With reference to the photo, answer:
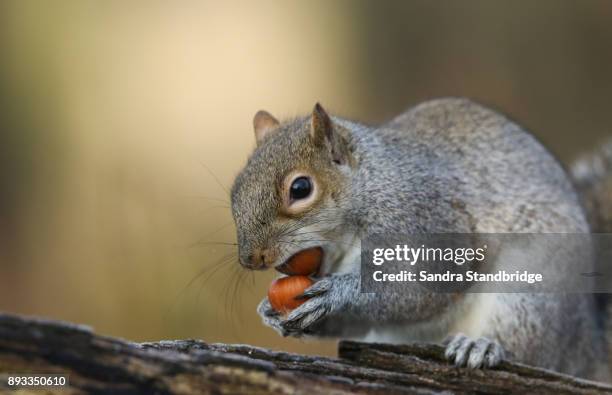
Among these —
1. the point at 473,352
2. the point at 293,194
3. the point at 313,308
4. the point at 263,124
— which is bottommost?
the point at 473,352

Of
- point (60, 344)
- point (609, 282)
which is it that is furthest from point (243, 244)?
point (609, 282)

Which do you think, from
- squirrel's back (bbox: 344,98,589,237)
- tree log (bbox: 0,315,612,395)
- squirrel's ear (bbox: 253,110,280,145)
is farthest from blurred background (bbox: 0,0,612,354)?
tree log (bbox: 0,315,612,395)

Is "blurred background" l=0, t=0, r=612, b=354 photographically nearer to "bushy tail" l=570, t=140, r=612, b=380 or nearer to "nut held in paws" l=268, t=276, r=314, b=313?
"bushy tail" l=570, t=140, r=612, b=380

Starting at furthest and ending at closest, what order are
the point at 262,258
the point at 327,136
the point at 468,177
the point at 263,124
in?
the point at 263,124 → the point at 468,177 → the point at 327,136 → the point at 262,258

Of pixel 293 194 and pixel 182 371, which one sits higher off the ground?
pixel 293 194

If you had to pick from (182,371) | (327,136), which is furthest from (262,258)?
(182,371)

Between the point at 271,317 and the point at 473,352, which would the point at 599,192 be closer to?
the point at 473,352

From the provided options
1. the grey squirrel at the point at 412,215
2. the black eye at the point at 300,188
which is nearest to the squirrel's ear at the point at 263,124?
the grey squirrel at the point at 412,215
